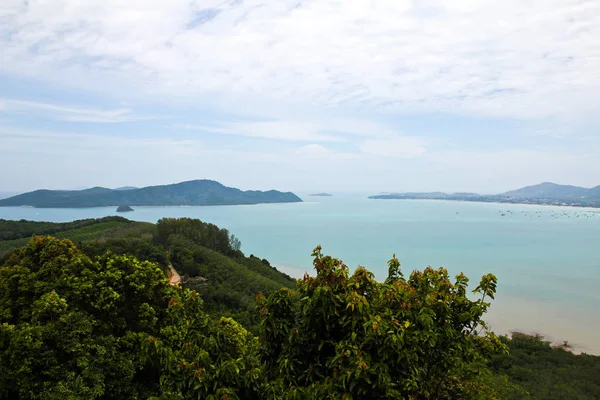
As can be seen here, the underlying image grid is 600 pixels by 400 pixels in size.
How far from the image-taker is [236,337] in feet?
19.4

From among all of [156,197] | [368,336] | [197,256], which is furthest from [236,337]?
[156,197]

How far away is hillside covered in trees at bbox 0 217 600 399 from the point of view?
306cm

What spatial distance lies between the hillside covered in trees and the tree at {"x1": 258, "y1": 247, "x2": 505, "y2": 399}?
0.5 inches

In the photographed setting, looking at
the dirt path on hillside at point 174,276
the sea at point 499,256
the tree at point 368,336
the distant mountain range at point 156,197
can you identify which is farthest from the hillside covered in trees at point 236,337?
the distant mountain range at point 156,197

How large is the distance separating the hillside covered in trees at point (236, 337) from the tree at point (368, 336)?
0.01 metres

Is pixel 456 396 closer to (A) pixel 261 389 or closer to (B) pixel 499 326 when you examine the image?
(A) pixel 261 389

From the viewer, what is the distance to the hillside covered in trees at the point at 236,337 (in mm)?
3059

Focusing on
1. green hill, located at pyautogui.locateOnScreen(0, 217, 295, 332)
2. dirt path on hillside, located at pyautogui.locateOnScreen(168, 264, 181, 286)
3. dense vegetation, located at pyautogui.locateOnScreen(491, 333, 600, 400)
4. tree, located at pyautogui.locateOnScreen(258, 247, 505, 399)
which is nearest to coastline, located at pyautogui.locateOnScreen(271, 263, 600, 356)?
dense vegetation, located at pyautogui.locateOnScreen(491, 333, 600, 400)

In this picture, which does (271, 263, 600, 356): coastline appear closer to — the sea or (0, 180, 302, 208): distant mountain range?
the sea

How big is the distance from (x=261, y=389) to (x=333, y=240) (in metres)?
62.3

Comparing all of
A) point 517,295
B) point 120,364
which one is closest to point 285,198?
point 517,295

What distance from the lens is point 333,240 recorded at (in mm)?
64875

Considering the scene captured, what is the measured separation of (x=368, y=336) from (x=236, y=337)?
3.41m

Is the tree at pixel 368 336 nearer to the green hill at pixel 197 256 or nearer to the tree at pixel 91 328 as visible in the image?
the tree at pixel 91 328
